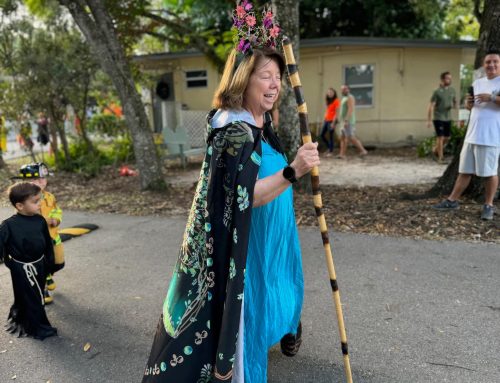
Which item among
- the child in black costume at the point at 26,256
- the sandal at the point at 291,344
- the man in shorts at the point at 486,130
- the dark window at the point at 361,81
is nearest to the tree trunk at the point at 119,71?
the child in black costume at the point at 26,256

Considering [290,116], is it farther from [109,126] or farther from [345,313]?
[109,126]

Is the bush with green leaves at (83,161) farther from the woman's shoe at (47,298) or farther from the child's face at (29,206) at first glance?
the child's face at (29,206)

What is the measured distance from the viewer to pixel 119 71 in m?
8.09

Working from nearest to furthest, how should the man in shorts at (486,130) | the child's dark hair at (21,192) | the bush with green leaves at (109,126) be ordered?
the child's dark hair at (21,192), the man in shorts at (486,130), the bush with green leaves at (109,126)

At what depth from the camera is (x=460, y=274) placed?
14.1 ft

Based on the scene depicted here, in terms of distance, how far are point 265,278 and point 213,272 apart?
313 mm

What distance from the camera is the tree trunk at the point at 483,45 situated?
19.3 feet

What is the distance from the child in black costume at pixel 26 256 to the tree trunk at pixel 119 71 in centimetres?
492

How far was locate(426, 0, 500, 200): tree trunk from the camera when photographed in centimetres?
588

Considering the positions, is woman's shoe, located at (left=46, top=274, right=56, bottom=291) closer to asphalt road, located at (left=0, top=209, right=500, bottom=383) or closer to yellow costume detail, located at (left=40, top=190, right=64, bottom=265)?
asphalt road, located at (left=0, top=209, right=500, bottom=383)

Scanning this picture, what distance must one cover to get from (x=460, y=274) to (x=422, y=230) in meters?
1.26

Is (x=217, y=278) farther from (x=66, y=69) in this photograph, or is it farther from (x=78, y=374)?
(x=66, y=69)

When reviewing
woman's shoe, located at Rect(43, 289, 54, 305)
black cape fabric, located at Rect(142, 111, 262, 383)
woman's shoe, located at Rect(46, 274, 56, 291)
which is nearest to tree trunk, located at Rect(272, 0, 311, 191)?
woman's shoe, located at Rect(46, 274, 56, 291)

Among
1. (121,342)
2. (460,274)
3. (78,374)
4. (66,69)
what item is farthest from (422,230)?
(66,69)
